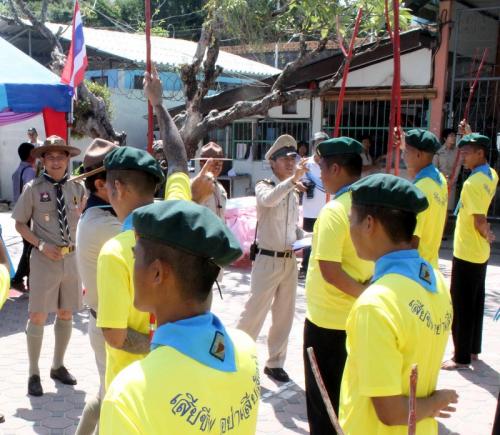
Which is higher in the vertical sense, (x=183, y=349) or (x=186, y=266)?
(x=186, y=266)

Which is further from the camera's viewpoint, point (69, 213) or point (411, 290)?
point (69, 213)

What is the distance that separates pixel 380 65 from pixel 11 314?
8.04m

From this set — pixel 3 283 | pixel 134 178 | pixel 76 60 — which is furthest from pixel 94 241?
pixel 76 60

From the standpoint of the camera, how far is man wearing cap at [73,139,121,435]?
2.78m

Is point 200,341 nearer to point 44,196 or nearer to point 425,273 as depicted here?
point 425,273

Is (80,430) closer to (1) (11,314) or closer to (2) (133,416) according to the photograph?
(2) (133,416)

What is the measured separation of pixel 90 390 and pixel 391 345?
3.23 meters

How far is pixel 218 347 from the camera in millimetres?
1384

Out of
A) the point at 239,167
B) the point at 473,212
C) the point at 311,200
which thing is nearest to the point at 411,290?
the point at 473,212

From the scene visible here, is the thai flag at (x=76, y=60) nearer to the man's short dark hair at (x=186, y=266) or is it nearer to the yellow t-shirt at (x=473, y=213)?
the yellow t-shirt at (x=473, y=213)

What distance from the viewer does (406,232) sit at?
194 centimetres

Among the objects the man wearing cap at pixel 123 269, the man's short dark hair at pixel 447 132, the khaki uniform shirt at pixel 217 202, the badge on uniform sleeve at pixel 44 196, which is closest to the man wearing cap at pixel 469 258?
the khaki uniform shirt at pixel 217 202

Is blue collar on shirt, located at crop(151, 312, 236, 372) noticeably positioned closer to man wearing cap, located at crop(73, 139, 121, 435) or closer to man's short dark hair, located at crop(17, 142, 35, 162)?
man wearing cap, located at crop(73, 139, 121, 435)

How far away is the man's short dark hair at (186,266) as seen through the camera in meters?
1.42
